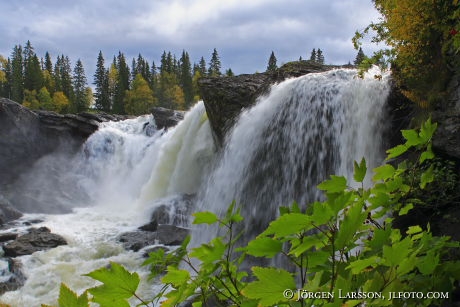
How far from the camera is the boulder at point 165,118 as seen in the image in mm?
27141

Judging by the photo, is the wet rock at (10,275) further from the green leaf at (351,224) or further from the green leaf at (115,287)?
the green leaf at (351,224)

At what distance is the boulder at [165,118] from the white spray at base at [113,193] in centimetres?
79

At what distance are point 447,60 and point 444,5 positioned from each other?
96 centimetres

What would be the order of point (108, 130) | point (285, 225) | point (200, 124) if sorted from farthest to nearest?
point (108, 130)
point (200, 124)
point (285, 225)

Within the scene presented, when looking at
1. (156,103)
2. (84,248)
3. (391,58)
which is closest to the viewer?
(391,58)

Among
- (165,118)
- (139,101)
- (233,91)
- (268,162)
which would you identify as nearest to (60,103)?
(139,101)

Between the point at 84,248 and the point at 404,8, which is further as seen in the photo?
the point at 84,248

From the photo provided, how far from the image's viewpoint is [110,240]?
13.9m

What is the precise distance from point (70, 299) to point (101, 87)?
264 feet

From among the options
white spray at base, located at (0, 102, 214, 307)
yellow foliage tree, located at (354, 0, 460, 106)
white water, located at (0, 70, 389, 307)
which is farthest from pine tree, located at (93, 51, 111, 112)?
yellow foliage tree, located at (354, 0, 460, 106)

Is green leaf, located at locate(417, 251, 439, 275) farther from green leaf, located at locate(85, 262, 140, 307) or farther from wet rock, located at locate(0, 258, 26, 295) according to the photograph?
wet rock, located at locate(0, 258, 26, 295)

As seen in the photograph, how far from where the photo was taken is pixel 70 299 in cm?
81

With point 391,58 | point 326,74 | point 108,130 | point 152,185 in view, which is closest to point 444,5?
point 391,58

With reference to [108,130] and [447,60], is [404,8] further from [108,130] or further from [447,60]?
[108,130]
